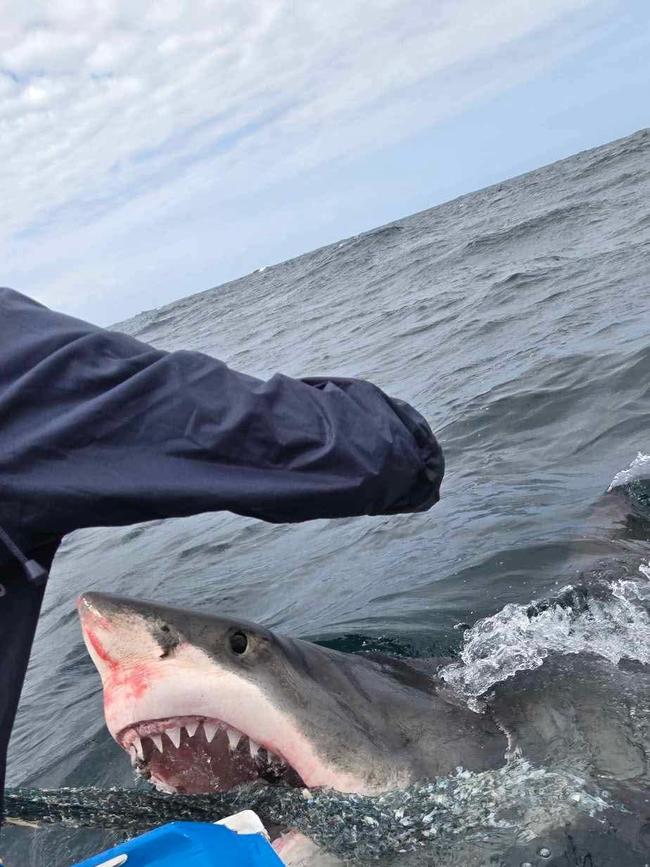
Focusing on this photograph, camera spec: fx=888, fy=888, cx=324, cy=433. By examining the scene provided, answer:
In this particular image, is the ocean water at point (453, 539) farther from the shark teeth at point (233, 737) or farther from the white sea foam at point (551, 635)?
the shark teeth at point (233, 737)

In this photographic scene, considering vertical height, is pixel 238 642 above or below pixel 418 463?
below

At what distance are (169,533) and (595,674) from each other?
528cm

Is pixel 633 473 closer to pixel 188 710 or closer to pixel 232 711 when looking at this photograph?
pixel 232 711

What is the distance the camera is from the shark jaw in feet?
7.00

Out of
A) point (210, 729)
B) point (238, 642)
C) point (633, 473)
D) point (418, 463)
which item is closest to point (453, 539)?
point (633, 473)

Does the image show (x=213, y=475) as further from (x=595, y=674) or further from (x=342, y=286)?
(x=342, y=286)

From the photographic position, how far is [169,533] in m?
7.77

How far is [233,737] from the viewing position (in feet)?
7.38

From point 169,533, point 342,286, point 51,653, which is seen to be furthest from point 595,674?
point 342,286

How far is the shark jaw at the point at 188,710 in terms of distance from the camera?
7.00 ft

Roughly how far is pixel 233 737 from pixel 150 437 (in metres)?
1.07

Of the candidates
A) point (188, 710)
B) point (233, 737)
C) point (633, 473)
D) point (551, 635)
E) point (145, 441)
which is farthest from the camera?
point (633, 473)

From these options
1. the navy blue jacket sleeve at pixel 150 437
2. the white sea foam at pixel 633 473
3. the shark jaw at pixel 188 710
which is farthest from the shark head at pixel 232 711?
the white sea foam at pixel 633 473

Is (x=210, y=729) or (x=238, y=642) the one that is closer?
(x=210, y=729)
